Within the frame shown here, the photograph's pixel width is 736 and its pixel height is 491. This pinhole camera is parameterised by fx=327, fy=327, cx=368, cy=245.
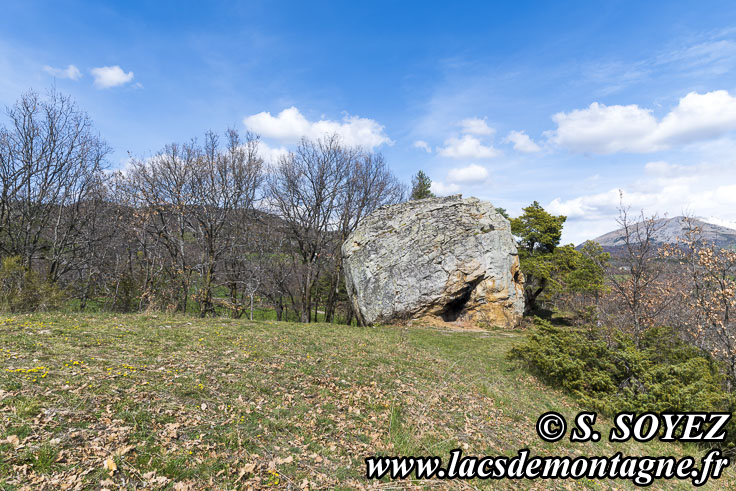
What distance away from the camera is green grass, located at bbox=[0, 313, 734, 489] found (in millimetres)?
3994

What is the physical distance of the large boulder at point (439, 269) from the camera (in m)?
18.9

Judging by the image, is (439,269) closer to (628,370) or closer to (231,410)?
(628,370)

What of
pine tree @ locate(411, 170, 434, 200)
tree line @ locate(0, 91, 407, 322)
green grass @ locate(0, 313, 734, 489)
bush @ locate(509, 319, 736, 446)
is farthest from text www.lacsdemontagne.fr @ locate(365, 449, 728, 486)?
pine tree @ locate(411, 170, 434, 200)

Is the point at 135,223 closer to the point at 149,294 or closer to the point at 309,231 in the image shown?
the point at 149,294

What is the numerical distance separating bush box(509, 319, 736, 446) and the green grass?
2.48ft

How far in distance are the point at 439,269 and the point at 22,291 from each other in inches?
696

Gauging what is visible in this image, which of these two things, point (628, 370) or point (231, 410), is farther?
point (628, 370)

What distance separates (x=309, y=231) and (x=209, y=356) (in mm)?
17272

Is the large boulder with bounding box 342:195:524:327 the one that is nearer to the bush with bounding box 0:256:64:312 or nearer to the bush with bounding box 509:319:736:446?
the bush with bounding box 509:319:736:446

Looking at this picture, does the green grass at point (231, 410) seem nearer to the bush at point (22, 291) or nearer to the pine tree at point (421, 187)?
the bush at point (22, 291)

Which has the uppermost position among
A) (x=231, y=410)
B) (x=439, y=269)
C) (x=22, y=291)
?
(x=439, y=269)

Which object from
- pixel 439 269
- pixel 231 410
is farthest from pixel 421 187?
pixel 231 410

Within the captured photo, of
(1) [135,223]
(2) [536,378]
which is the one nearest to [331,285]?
(1) [135,223]

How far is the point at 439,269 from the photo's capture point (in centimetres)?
1900
